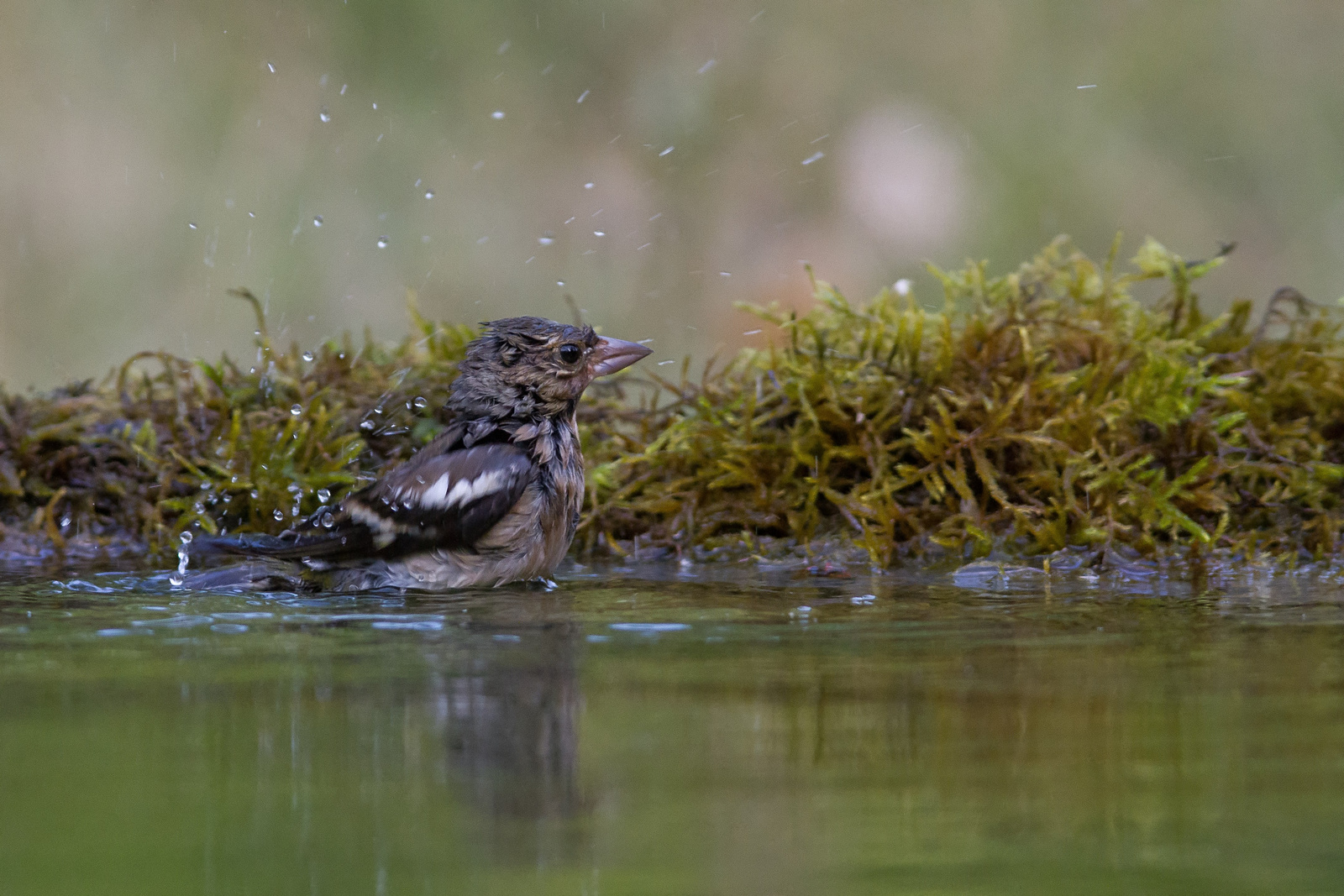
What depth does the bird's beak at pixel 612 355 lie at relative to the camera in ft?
17.5

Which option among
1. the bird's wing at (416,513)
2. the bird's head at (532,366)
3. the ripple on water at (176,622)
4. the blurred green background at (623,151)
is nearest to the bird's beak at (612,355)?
the bird's head at (532,366)

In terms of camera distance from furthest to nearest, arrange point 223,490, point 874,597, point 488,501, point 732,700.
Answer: point 223,490 → point 488,501 → point 874,597 → point 732,700

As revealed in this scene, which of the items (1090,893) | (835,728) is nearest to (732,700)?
(835,728)

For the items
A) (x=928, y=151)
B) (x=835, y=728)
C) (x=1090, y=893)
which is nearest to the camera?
(x=1090, y=893)

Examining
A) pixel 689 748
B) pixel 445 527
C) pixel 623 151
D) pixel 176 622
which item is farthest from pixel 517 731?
pixel 623 151

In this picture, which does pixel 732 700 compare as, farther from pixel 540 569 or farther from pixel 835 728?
pixel 540 569

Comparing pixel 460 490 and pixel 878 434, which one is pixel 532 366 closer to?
pixel 460 490

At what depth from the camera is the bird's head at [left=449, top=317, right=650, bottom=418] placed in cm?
527

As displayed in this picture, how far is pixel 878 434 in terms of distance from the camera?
503cm

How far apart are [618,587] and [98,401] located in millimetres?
2706

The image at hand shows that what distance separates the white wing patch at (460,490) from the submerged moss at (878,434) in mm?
557

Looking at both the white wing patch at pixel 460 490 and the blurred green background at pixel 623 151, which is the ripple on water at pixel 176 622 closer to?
the white wing patch at pixel 460 490

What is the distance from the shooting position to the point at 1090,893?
1.71 m

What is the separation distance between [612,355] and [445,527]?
100cm
